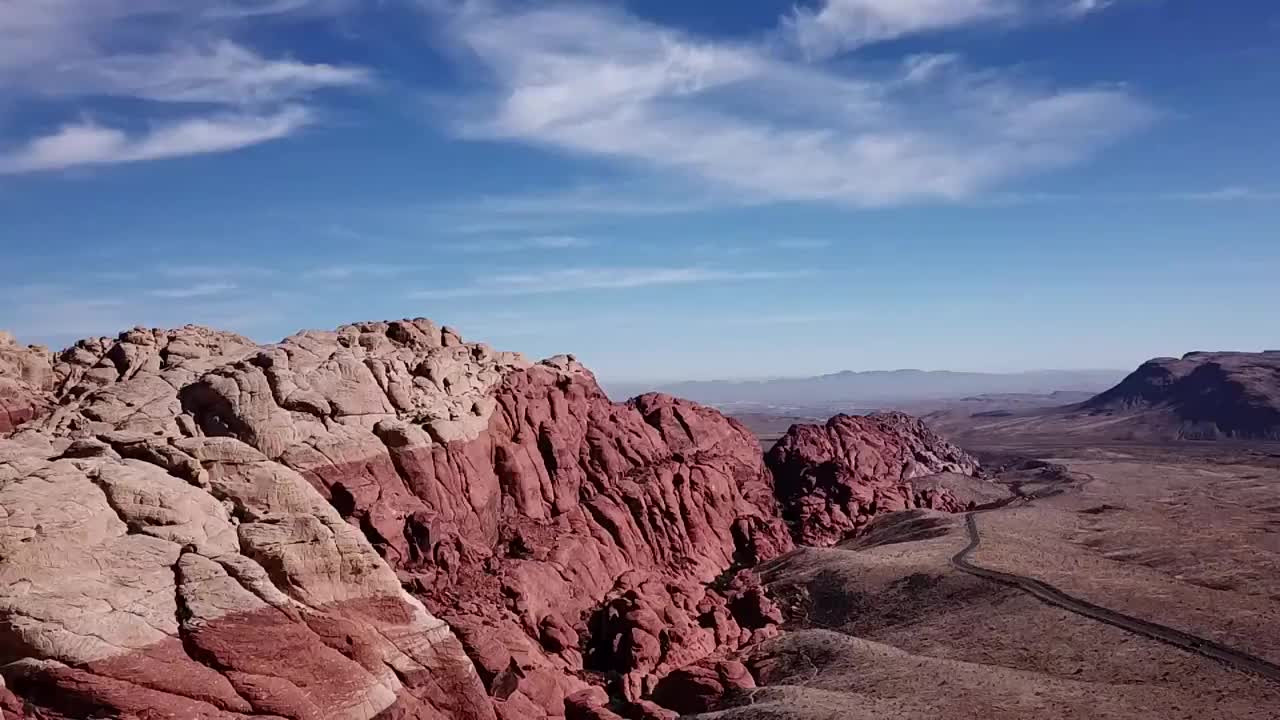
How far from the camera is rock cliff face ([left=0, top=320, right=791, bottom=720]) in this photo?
29078 mm

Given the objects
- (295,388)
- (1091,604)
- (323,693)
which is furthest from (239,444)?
(1091,604)

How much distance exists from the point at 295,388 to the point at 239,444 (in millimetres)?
5676

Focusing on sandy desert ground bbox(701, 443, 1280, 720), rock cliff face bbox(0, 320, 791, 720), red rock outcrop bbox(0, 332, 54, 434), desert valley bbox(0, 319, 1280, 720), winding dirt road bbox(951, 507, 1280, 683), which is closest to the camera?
rock cliff face bbox(0, 320, 791, 720)

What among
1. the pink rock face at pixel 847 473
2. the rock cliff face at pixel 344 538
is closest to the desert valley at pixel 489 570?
the rock cliff face at pixel 344 538

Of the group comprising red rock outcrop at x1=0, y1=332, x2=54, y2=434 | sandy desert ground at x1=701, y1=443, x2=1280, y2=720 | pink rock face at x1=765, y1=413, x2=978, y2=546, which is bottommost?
sandy desert ground at x1=701, y1=443, x2=1280, y2=720

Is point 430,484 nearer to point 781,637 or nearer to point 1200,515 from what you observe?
point 781,637

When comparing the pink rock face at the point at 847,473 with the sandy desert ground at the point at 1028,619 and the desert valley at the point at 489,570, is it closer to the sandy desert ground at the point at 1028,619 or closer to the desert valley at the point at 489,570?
the desert valley at the point at 489,570

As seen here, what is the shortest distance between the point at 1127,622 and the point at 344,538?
122 ft

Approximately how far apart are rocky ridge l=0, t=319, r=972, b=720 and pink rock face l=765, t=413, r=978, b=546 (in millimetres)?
9580

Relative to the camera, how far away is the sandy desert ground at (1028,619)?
3700 cm

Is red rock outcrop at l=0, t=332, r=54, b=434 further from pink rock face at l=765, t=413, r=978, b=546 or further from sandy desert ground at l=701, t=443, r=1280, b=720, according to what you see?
pink rock face at l=765, t=413, r=978, b=546

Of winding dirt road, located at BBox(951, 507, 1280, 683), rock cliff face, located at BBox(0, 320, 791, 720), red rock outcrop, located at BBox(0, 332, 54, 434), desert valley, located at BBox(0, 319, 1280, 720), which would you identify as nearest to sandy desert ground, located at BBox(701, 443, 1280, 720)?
desert valley, located at BBox(0, 319, 1280, 720)

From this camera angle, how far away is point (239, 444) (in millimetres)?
37312

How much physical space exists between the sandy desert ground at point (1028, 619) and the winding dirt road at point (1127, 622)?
459 millimetres
